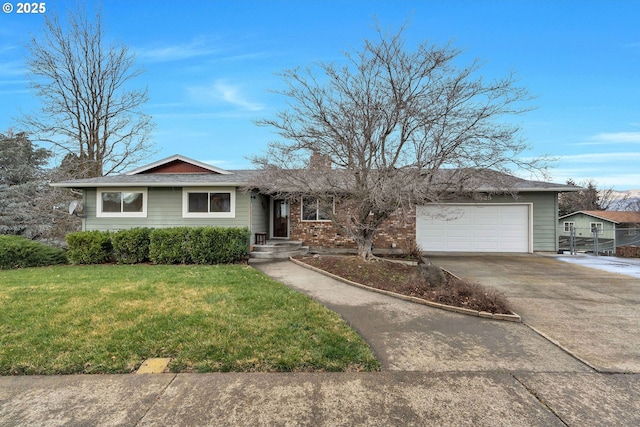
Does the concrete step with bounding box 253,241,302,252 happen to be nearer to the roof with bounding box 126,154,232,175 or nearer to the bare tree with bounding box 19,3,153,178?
the roof with bounding box 126,154,232,175

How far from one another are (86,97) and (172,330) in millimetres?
20662

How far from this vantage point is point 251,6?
9.25 m

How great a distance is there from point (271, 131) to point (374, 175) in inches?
114

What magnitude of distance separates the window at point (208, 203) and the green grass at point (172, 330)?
16.2 feet

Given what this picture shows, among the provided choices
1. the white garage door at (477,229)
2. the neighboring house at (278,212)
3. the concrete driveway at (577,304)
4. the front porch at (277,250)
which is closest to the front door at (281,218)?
the neighboring house at (278,212)

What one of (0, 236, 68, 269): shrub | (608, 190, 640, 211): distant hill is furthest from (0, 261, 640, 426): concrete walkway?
(608, 190, 640, 211): distant hill

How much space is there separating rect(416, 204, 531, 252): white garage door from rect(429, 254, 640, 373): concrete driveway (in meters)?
2.53

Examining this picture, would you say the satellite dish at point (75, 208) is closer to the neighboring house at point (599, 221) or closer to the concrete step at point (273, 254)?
the concrete step at point (273, 254)

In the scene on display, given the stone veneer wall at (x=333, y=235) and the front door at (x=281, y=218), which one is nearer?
the stone veneer wall at (x=333, y=235)

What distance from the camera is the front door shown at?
1233 centimetres

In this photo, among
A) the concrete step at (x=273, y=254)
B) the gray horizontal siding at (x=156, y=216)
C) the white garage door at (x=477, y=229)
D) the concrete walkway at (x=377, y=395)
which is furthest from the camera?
the white garage door at (x=477, y=229)

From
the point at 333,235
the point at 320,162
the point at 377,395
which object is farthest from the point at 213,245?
the point at 377,395

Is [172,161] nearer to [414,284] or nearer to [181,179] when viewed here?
[181,179]

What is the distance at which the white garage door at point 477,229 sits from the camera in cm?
1177
